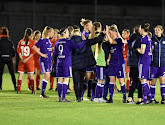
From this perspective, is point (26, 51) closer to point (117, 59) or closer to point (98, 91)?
point (98, 91)

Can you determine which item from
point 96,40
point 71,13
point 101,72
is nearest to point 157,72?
point 101,72

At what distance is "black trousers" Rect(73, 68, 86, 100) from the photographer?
36.6 feet

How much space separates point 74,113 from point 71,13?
1983 centimetres

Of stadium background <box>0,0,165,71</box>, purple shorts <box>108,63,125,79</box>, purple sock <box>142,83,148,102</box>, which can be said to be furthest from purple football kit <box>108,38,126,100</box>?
stadium background <box>0,0,165,71</box>

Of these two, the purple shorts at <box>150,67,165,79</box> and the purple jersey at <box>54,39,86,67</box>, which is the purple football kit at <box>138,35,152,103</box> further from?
the purple jersey at <box>54,39,86,67</box>

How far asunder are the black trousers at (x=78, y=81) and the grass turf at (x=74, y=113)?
0.83 ft

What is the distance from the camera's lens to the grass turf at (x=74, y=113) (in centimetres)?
809

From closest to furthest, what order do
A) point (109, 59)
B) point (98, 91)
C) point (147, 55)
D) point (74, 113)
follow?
point (74, 113) → point (147, 55) → point (109, 59) → point (98, 91)

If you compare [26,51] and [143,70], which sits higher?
[26,51]

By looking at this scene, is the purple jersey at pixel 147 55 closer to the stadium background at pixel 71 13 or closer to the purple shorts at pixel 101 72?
the purple shorts at pixel 101 72

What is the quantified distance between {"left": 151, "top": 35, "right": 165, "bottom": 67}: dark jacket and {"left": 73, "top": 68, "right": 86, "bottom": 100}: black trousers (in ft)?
5.25

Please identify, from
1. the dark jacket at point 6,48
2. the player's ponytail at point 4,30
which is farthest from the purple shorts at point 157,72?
the dark jacket at point 6,48

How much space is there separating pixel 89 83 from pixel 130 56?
52.0 inches

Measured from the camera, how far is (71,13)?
93.7 feet
